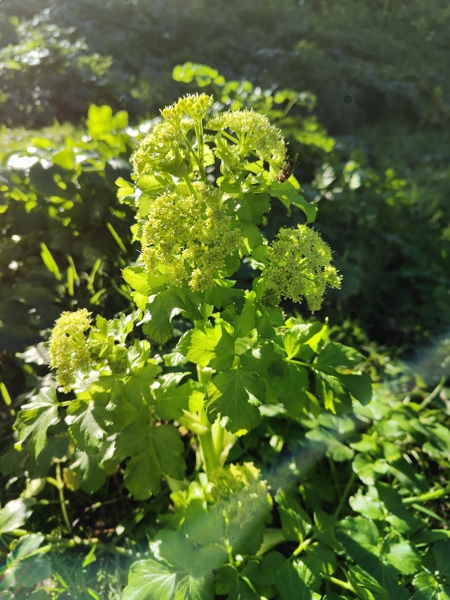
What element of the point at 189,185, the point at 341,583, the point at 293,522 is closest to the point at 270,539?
the point at 293,522

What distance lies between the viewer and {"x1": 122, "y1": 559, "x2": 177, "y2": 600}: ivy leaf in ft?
4.09

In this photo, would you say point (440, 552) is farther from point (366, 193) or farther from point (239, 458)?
point (366, 193)

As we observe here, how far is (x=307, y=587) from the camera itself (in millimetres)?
1293

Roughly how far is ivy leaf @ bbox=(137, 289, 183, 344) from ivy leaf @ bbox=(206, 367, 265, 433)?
0.21m

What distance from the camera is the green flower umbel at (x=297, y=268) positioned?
117 centimetres

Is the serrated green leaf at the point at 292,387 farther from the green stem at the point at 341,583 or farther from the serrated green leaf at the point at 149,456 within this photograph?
the green stem at the point at 341,583

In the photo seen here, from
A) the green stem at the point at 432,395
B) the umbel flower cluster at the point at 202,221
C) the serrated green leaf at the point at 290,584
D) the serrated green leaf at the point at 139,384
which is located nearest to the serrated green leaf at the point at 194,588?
the serrated green leaf at the point at 290,584

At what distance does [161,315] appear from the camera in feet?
3.60

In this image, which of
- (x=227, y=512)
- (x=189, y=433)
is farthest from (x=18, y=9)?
(x=227, y=512)

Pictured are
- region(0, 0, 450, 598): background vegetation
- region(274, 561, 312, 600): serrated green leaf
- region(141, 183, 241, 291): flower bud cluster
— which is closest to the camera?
region(141, 183, 241, 291): flower bud cluster

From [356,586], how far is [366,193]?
2.70m

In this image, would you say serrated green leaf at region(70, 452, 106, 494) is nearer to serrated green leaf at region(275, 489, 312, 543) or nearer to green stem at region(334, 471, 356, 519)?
serrated green leaf at region(275, 489, 312, 543)

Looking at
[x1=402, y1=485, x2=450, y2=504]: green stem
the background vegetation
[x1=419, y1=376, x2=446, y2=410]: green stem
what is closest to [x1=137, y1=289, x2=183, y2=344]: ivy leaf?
the background vegetation

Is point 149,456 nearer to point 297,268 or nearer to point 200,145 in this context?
point 297,268
